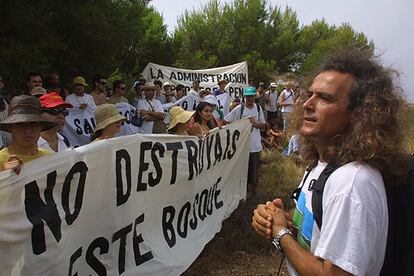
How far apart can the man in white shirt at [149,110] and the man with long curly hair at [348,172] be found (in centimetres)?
552

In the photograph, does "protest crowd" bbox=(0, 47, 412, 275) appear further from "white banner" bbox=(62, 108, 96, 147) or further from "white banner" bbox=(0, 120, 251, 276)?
"white banner" bbox=(62, 108, 96, 147)

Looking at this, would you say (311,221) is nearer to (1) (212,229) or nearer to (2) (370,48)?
(2) (370,48)

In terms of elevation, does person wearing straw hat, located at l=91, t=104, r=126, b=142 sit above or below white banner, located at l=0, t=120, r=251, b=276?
above

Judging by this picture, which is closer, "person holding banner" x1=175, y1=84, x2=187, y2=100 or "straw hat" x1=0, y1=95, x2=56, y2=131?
"straw hat" x1=0, y1=95, x2=56, y2=131

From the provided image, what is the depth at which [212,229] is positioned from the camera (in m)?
5.33

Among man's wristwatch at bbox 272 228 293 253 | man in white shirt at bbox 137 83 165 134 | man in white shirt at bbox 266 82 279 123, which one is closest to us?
man's wristwatch at bbox 272 228 293 253

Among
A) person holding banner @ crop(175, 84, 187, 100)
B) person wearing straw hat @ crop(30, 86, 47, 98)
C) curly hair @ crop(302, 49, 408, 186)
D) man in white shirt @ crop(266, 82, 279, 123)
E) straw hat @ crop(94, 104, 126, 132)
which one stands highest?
curly hair @ crop(302, 49, 408, 186)

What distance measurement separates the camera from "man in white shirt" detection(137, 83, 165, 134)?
7.38m

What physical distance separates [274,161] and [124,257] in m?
7.45

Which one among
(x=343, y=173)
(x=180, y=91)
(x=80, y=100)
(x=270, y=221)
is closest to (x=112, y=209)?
(x=270, y=221)

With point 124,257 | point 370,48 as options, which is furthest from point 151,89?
point 370,48

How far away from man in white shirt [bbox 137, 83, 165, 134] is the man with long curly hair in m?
5.52

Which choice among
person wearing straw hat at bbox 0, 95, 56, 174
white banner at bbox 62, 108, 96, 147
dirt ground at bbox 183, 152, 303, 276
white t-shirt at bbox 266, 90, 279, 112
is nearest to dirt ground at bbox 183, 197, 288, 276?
dirt ground at bbox 183, 152, 303, 276

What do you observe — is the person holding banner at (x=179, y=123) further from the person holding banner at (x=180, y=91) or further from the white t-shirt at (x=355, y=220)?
the person holding banner at (x=180, y=91)
